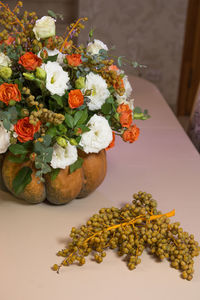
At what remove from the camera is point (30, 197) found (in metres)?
0.92

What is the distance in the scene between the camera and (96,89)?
0.90 meters

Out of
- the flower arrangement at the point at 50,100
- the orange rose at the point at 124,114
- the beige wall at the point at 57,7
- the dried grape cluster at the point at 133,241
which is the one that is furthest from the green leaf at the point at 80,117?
the beige wall at the point at 57,7

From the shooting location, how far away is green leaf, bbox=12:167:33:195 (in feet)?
2.88

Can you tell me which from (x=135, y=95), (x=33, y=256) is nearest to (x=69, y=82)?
(x=33, y=256)

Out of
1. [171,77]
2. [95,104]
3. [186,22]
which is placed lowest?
[171,77]

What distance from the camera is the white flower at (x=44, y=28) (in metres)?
0.88

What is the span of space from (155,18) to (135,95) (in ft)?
4.69

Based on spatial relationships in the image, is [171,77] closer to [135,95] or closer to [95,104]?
[135,95]

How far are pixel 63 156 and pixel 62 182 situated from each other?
0.07 m

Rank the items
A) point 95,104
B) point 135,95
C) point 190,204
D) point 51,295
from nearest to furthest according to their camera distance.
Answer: point 51,295, point 95,104, point 190,204, point 135,95

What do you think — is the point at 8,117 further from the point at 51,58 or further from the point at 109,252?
the point at 109,252

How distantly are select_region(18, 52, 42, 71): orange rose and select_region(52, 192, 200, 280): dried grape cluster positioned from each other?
0.35 meters

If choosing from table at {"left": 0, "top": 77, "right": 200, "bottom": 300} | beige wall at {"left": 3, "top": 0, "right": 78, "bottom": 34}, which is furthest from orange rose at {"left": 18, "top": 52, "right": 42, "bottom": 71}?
beige wall at {"left": 3, "top": 0, "right": 78, "bottom": 34}

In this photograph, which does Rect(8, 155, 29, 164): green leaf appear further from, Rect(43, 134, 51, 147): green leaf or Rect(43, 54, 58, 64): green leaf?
Rect(43, 54, 58, 64): green leaf
